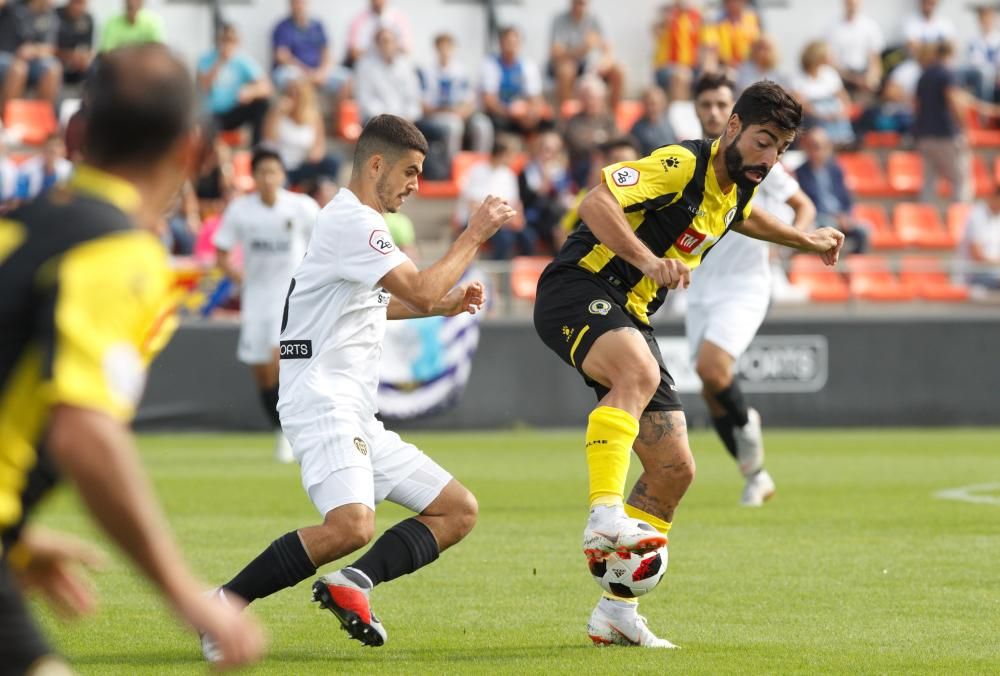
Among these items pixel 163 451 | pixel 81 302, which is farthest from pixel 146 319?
pixel 163 451

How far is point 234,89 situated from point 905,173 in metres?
9.50

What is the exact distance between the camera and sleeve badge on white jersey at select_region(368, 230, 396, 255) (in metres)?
5.93

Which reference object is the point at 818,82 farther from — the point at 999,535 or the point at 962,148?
the point at 999,535

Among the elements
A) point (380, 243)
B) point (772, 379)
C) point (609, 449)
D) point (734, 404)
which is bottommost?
point (772, 379)

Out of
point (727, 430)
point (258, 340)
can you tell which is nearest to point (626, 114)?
point (258, 340)

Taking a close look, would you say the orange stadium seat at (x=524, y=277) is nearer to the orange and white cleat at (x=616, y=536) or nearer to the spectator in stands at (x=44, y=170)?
the spectator in stands at (x=44, y=170)

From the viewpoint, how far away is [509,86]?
22.0 meters

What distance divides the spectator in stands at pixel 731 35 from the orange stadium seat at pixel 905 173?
2.60 m

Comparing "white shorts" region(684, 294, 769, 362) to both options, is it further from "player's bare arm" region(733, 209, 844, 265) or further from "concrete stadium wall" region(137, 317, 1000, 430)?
"concrete stadium wall" region(137, 317, 1000, 430)

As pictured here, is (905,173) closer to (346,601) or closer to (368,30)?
(368,30)

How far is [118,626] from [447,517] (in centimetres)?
152

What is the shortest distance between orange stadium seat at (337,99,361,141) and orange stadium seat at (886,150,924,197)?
7545 millimetres

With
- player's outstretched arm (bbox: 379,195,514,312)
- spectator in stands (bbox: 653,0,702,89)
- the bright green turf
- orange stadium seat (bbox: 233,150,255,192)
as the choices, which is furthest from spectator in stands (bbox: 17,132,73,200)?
player's outstretched arm (bbox: 379,195,514,312)

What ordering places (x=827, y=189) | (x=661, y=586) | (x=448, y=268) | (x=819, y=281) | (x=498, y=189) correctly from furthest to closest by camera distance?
(x=827, y=189), (x=498, y=189), (x=819, y=281), (x=661, y=586), (x=448, y=268)
